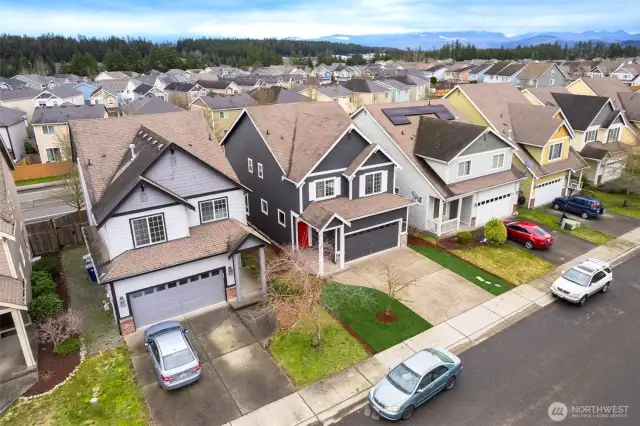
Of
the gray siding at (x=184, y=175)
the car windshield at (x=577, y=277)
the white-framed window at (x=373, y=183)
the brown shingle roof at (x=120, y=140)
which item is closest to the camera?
the gray siding at (x=184, y=175)

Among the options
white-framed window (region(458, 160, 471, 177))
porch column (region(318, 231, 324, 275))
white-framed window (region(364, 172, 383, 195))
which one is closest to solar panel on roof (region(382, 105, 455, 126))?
white-framed window (region(458, 160, 471, 177))

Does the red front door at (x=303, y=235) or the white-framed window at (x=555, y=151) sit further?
the white-framed window at (x=555, y=151)

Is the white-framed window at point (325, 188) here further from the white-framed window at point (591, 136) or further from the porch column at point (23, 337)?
the white-framed window at point (591, 136)

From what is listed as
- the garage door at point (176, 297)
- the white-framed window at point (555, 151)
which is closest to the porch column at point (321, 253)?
the garage door at point (176, 297)

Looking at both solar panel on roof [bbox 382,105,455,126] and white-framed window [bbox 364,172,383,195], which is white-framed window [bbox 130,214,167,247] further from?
solar panel on roof [bbox 382,105,455,126]

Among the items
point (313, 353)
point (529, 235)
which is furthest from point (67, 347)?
point (529, 235)

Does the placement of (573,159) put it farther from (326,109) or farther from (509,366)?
(509,366)
